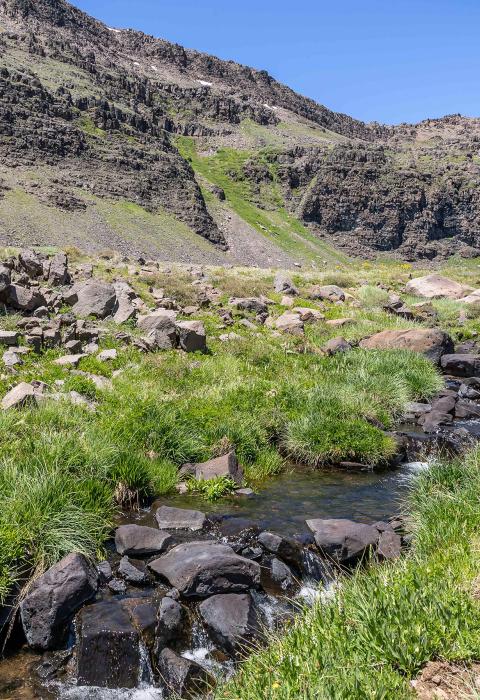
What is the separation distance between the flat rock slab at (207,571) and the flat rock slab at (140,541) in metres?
0.37

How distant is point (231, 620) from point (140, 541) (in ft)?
6.03

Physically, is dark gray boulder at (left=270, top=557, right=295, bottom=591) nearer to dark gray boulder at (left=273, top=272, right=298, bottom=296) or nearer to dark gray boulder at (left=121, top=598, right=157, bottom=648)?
dark gray boulder at (left=121, top=598, right=157, bottom=648)

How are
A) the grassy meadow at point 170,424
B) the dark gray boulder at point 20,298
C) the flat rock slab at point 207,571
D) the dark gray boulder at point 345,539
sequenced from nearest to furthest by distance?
the flat rock slab at point 207,571, the grassy meadow at point 170,424, the dark gray boulder at point 345,539, the dark gray boulder at point 20,298

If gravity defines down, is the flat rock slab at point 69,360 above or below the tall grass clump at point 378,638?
below

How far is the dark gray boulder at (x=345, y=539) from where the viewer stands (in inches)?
267

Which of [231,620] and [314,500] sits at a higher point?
[231,620]

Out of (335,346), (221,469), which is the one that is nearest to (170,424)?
(221,469)

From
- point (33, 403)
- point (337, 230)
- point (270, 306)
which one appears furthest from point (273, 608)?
point (337, 230)

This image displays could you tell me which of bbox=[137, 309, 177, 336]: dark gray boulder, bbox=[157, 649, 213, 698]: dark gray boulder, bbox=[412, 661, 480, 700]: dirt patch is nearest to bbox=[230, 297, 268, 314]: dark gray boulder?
bbox=[137, 309, 177, 336]: dark gray boulder

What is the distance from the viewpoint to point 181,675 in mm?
4891

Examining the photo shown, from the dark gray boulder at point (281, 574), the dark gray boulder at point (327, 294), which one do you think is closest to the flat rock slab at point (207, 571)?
the dark gray boulder at point (281, 574)

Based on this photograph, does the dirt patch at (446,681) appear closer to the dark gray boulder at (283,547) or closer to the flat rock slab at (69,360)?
the dark gray boulder at (283,547)

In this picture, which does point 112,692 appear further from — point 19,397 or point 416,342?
point 416,342

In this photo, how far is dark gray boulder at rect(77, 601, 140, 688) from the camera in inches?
194
